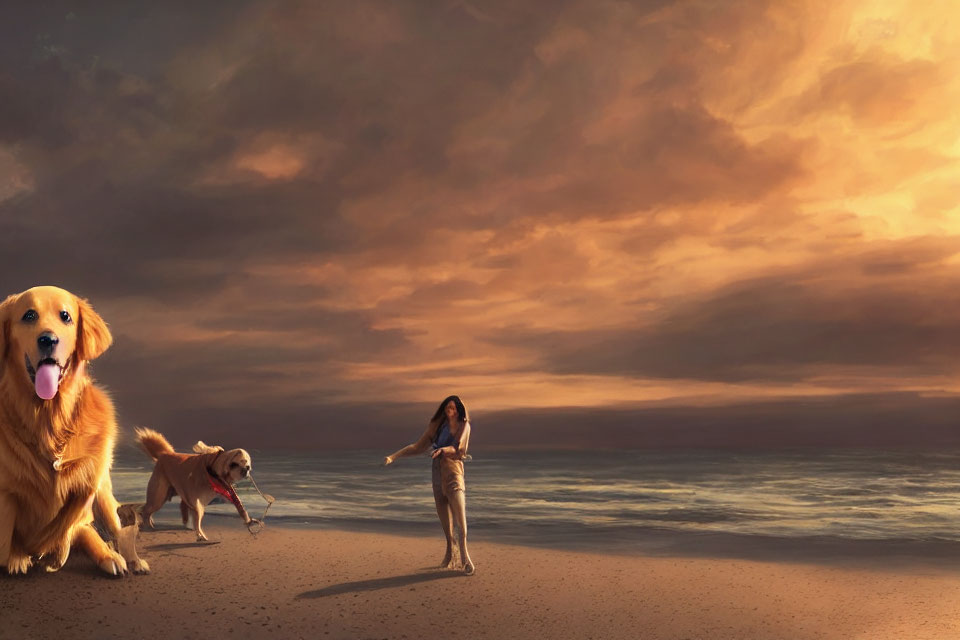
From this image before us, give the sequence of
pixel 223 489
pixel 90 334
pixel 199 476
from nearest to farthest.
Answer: pixel 90 334, pixel 223 489, pixel 199 476

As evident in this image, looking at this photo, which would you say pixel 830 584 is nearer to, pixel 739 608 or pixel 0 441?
pixel 739 608

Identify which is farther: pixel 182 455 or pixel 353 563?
pixel 182 455

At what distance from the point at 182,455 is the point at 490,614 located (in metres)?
4.78

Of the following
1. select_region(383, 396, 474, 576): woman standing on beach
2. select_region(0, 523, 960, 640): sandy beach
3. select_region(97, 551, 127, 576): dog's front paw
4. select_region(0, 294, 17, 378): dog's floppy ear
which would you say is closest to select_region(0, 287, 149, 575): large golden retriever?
select_region(0, 294, 17, 378): dog's floppy ear

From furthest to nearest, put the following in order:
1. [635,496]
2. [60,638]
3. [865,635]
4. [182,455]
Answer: [635,496]
[182,455]
[865,635]
[60,638]

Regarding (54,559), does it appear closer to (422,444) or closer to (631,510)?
(422,444)

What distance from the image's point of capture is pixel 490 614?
216 inches

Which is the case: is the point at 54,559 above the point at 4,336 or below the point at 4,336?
below

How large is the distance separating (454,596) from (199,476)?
12.5ft

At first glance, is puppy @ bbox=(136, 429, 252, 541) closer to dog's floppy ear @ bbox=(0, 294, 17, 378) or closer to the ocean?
the ocean

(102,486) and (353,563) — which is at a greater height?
(102,486)

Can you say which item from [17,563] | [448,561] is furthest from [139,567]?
[448,561]

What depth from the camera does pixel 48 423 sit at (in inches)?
169

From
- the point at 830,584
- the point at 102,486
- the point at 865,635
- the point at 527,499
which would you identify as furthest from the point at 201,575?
the point at 527,499
